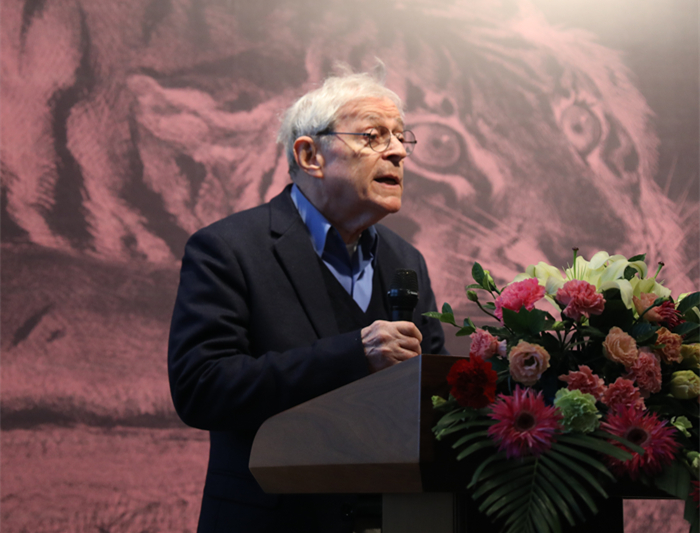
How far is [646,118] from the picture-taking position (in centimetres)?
341

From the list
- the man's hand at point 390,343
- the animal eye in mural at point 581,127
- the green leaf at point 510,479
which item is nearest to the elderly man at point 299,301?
the man's hand at point 390,343

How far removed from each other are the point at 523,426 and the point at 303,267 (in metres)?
1.03

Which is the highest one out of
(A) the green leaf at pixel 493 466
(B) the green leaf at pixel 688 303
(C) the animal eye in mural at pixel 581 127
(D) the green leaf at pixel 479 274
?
(C) the animal eye in mural at pixel 581 127

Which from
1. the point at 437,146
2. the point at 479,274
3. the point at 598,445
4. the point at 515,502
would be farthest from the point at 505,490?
the point at 437,146

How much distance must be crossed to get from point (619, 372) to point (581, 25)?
297 centimetres

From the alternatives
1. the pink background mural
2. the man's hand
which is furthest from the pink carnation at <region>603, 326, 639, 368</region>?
the pink background mural

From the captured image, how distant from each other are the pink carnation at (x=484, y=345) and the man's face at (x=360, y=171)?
3.17ft

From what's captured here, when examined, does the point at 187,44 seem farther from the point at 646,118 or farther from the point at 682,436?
the point at 682,436

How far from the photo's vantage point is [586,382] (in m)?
0.95

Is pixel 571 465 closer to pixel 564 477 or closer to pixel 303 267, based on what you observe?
pixel 564 477

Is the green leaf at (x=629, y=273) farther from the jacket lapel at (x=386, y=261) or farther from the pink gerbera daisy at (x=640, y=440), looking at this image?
the jacket lapel at (x=386, y=261)

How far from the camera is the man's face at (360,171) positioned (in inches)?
76.5

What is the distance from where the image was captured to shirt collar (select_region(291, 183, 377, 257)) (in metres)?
1.95

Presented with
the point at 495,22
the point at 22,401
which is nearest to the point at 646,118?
the point at 495,22
